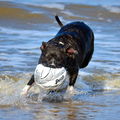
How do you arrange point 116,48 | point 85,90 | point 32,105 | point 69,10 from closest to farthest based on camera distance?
point 32,105, point 85,90, point 116,48, point 69,10

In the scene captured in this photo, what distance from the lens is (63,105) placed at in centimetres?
545

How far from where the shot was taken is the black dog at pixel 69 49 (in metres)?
5.21

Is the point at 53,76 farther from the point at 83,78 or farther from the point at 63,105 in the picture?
the point at 83,78

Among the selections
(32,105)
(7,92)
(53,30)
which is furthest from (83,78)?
(53,30)

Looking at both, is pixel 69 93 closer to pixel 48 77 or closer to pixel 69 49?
pixel 69 49

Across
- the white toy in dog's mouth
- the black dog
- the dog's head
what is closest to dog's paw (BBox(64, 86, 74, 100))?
the black dog

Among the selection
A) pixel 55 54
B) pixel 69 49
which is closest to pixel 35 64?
pixel 69 49

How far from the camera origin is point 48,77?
4773 millimetres

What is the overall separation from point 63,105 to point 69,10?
1658cm

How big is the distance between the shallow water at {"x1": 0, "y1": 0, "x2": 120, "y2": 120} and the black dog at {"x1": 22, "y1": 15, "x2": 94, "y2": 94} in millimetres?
558

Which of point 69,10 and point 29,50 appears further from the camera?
point 69,10

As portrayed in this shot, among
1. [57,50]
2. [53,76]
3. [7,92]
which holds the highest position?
[57,50]

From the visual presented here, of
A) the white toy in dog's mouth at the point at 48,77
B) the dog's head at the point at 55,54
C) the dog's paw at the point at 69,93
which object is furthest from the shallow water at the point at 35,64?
the dog's head at the point at 55,54

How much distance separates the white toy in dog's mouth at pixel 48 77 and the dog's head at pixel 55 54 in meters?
0.15
